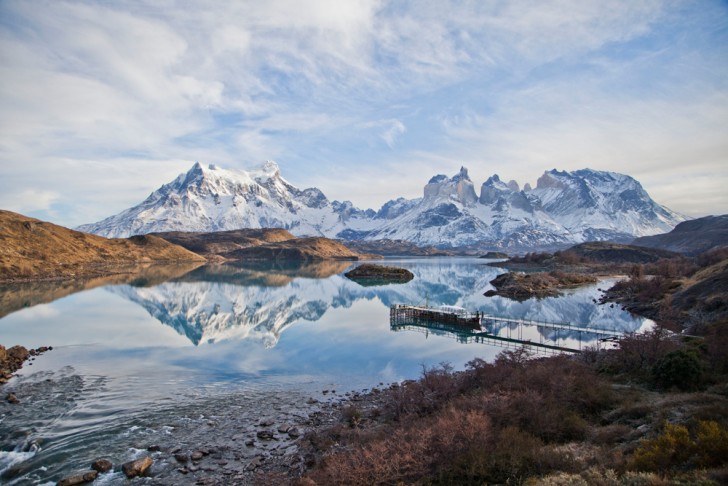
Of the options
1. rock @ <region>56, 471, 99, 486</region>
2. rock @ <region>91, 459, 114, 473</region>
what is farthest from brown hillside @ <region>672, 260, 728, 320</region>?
rock @ <region>56, 471, 99, 486</region>

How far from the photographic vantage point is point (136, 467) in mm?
18172

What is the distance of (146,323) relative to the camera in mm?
56312

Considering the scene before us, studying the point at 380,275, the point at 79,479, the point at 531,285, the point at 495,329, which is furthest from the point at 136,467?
the point at 380,275

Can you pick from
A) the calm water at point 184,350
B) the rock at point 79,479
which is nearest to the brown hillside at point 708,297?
the calm water at point 184,350

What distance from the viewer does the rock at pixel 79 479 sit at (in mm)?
17156

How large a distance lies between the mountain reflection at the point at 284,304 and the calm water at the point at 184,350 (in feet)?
1.03

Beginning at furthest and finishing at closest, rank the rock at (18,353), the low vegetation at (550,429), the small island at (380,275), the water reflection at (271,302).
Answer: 1. the small island at (380,275)
2. the water reflection at (271,302)
3. the rock at (18,353)
4. the low vegetation at (550,429)

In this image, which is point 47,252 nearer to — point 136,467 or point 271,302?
point 271,302

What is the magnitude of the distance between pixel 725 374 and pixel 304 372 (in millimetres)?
27235

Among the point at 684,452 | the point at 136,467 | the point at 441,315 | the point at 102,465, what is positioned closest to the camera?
the point at 684,452

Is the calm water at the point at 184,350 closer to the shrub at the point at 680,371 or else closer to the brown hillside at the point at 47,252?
the shrub at the point at 680,371

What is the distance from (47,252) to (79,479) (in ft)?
462

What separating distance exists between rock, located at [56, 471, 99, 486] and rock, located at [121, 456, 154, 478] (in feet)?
3.73

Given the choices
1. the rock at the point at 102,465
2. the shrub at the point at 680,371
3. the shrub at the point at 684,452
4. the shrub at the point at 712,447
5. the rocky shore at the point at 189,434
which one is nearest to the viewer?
the shrub at the point at 712,447
